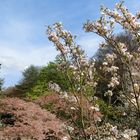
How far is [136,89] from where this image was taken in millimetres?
6926

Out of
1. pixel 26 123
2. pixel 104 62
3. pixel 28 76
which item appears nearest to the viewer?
pixel 104 62

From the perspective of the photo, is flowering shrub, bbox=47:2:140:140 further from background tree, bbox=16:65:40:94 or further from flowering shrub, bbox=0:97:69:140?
background tree, bbox=16:65:40:94

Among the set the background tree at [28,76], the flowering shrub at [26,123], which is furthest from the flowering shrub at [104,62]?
the background tree at [28,76]

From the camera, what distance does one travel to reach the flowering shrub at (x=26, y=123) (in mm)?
17141

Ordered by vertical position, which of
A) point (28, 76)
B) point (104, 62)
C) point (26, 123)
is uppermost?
point (28, 76)

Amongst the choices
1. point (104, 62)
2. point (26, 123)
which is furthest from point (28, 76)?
point (104, 62)

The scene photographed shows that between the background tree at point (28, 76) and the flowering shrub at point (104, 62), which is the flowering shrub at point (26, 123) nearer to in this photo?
the flowering shrub at point (104, 62)

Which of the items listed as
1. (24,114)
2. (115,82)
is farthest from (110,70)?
(24,114)

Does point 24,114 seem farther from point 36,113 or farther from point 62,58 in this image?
point 62,58

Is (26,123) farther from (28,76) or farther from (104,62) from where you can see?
(28,76)

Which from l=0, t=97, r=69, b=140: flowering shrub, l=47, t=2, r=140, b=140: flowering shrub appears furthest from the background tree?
l=47, t=2, r=140, b=140: flowering shrub

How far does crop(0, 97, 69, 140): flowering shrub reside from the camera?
675 inches

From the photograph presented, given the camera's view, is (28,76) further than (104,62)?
Yes

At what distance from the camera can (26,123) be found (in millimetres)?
18172
